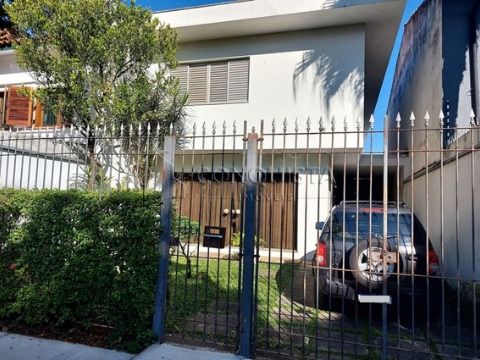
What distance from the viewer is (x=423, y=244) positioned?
4523mm

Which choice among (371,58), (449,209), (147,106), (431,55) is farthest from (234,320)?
(371,58)


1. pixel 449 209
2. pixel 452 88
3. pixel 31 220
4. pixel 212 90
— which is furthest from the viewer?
pixel 212 90

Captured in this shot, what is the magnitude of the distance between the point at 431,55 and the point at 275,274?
6.69 metres

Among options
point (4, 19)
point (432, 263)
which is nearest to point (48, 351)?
point (432, 263)

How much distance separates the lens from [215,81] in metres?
10.3

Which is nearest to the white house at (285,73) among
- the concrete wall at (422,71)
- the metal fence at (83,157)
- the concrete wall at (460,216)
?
the concrete wall at (422,71)

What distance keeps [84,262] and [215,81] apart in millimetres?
7442

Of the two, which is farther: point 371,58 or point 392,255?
point 371,58

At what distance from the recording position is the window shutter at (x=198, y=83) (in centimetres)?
1042

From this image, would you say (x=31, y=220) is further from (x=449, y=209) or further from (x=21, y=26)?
(x=449, y=209)

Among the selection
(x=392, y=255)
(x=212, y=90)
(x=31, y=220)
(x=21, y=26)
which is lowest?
(x=392, y=255)

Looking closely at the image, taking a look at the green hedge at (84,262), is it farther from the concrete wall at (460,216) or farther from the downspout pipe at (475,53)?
the downspout pipe at (475,53)

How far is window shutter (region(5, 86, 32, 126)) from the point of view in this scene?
1094 cm

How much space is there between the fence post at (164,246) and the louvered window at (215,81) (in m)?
6.37
